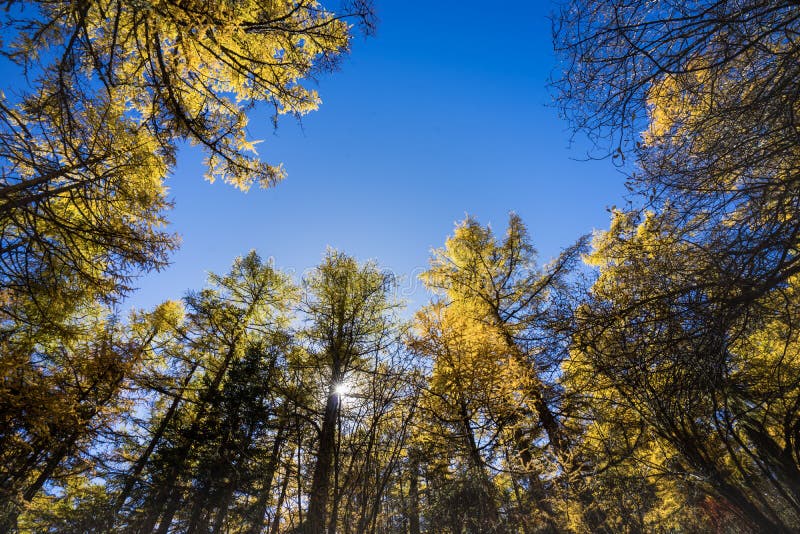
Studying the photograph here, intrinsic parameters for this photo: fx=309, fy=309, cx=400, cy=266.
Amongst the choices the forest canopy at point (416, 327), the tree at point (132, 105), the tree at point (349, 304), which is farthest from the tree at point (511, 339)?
the tree at point (132, 105)

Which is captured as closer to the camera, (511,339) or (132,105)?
(132,105)

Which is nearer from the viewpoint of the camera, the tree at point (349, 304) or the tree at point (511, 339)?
the tree at point (511, 339)

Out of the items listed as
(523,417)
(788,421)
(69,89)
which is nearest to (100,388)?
(69,89)

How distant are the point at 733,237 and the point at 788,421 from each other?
2127 millimetres

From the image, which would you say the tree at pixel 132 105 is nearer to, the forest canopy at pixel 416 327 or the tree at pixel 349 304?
the forest canopy at pixel 416 327

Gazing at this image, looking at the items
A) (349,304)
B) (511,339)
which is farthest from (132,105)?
Result: (511,339)

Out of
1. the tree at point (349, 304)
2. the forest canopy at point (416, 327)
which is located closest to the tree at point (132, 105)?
the forest canopy at point (416, 327)

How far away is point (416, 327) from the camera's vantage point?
662 centimetres

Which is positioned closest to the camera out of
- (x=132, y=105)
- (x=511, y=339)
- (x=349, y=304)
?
(x=132, y=105)

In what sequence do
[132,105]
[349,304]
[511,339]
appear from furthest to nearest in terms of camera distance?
1. [349,304]
2. [511,339]
3. [132,105]

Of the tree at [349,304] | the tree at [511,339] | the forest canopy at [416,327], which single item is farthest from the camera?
the tree at [349,304]

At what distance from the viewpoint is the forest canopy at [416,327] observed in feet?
7.97

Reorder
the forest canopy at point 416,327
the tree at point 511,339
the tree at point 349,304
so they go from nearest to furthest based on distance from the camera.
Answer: the forest canopy at point 416,327, the tree at point 511,339, the tree at point 349,304

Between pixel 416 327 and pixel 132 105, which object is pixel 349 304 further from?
pixel 132 105
